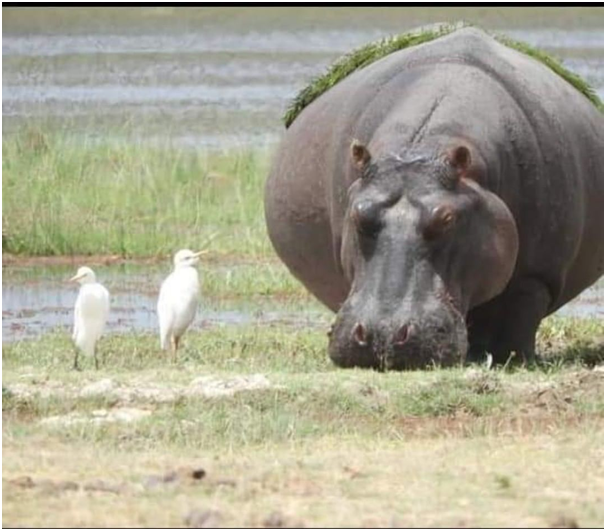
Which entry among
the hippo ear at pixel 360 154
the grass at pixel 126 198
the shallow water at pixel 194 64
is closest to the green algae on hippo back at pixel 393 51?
the hippo ear at pixel 360 154

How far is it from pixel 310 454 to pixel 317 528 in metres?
1.69

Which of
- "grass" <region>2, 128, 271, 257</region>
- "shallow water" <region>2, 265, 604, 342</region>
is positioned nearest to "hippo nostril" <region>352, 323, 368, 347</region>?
"shallow water" <region>2, 265, 604, 342</region>

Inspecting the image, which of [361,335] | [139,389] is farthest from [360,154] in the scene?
[139,389]

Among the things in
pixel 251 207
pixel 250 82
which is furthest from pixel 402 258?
pixel 250 82

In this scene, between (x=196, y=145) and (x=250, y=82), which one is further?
(x=250, y=82)

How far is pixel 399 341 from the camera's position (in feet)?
36.3

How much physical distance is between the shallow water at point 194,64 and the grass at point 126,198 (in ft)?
3.78

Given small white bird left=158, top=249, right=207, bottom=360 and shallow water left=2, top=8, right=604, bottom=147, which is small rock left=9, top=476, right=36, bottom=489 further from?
shallow water left=2, top=8, right=604, bottom=147

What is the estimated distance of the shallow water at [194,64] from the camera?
23.5m

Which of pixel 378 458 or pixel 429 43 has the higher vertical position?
pixel 429 43

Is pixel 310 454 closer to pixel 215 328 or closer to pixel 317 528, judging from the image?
pixel 317 528

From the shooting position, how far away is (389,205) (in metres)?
11.4

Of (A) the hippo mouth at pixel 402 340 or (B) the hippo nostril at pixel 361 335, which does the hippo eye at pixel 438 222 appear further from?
(B) the hippo nostril at pixel 361 335

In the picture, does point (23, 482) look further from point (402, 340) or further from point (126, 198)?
point (126, 198)
